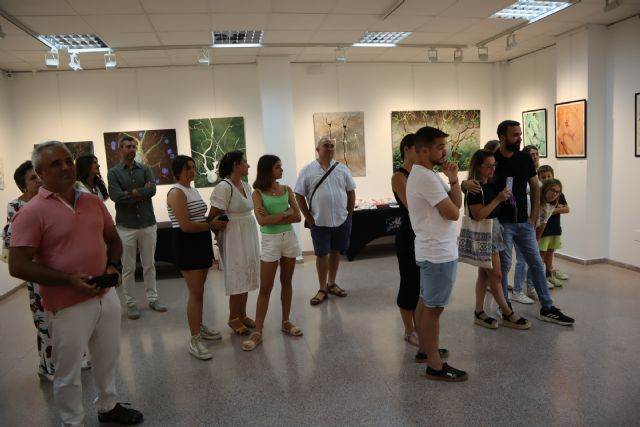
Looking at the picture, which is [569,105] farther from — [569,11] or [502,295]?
[502,295]

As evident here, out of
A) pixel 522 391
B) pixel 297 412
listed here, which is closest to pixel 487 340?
pixel 522 391

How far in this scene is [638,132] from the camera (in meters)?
5.70

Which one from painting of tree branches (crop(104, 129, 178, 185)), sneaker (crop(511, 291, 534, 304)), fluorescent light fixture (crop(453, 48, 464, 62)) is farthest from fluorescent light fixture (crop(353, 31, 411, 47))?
sneaker (crop(511, 291, 534, 304))

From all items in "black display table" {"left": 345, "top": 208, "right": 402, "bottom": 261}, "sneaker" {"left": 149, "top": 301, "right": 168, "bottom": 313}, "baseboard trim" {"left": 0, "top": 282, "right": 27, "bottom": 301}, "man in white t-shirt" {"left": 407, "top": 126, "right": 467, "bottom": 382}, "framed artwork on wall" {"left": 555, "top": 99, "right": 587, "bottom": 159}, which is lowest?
"baseboard trim" {"left": 0, "top": 282, "right": 27, "bottom": 301}

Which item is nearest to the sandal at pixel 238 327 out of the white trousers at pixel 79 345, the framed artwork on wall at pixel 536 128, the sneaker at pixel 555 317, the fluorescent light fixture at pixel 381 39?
the white trousers at pixel 79 345

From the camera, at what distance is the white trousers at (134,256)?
16.3 ft

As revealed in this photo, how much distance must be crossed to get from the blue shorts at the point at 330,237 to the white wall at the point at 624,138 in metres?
3.69

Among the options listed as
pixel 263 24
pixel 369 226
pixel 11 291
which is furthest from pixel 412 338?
pixel 11 291

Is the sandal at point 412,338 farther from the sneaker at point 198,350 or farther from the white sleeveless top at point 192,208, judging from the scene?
the white sleeveless top at point 192,208

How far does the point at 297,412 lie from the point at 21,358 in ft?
8.65

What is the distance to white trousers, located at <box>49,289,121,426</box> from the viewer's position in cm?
238

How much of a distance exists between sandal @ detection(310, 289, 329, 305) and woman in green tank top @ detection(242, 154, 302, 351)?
3.91 ft

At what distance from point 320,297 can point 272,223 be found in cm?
164

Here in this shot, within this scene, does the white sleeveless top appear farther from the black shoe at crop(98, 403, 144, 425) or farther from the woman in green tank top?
the black shoe at crop(98, 403, 144, 425)
